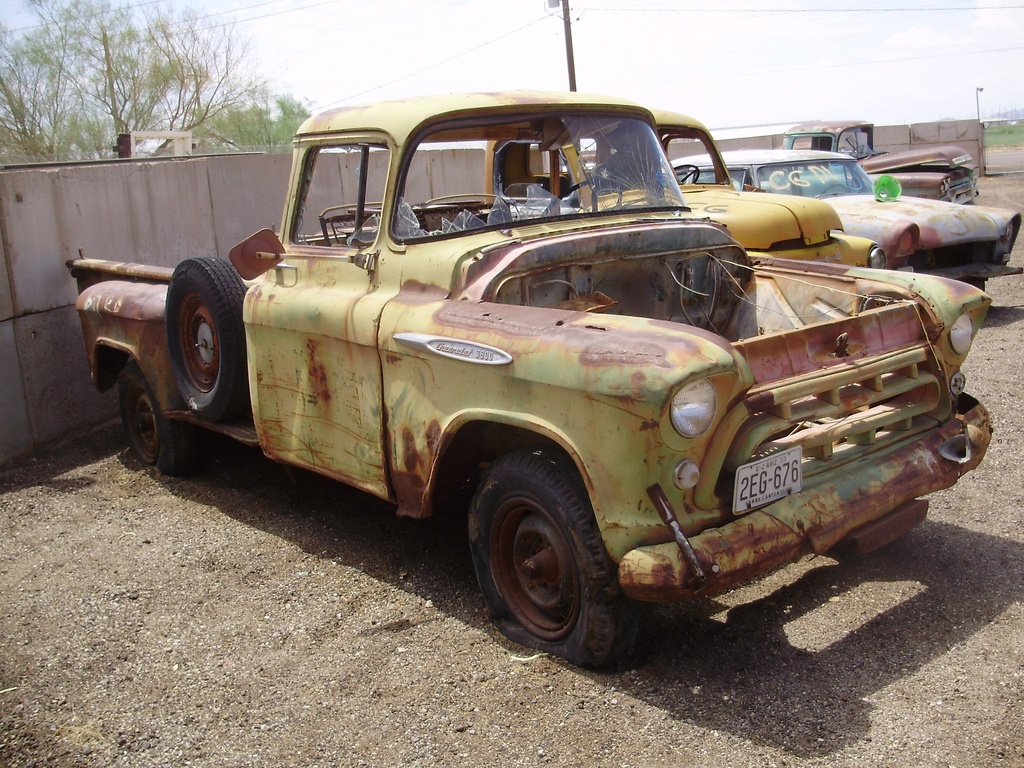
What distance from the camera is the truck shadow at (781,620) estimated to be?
3121 mm

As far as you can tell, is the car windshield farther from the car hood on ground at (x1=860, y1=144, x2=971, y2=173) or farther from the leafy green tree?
the leafy green tree

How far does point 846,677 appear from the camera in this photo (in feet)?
10.8

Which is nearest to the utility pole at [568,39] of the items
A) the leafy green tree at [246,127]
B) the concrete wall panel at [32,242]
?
the leafy green tree at [246,127]

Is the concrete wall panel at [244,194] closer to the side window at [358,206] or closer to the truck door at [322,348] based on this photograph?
the side window at [358,206]

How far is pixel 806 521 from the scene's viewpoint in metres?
3.34

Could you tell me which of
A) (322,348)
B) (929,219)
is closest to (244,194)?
(322,348)

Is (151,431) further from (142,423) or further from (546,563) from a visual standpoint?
(546,563)

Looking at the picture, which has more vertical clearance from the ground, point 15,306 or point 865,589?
point 15,306

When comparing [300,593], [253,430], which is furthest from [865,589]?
[253,430]

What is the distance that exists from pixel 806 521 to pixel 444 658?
1323 millimetres

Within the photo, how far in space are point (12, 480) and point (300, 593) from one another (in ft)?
9.51

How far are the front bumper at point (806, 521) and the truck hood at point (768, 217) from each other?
339 centimetres

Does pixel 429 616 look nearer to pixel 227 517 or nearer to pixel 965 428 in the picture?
pixel 227 517

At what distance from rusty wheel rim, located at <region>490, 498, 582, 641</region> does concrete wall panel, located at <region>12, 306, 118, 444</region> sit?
13.7 feet
